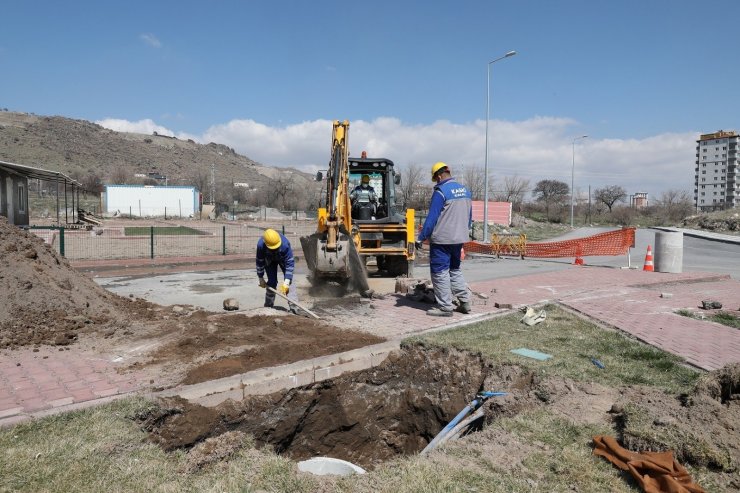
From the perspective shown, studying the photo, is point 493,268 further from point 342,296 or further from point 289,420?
point 289,420

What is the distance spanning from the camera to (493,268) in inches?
619

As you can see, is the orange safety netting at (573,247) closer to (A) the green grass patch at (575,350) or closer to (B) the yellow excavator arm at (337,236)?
(B) the yellow excavator arm at (337,236)

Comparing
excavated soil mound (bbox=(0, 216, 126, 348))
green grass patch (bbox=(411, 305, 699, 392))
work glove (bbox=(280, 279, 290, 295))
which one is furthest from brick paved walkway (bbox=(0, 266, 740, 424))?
work glove (bbox=(280, 279, 290, 295))

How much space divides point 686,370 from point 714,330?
2298mm

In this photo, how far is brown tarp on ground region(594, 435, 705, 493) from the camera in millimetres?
2750


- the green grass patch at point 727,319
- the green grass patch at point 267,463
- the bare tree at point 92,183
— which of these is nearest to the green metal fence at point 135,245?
the green grass patch at point 267,463

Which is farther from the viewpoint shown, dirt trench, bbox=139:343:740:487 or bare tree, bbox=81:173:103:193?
bare tree, bbox=81:173:103:193

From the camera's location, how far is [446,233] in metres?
7.24

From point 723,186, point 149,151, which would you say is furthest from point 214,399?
point 723,186

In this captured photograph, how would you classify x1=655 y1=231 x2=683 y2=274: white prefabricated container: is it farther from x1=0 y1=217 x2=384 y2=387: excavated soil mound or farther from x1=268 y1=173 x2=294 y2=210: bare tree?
x1=268 y1=173 x2=294 y2=210: bare tree

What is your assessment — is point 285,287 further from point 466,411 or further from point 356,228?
point 466,411

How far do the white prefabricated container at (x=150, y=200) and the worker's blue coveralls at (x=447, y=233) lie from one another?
165 ft

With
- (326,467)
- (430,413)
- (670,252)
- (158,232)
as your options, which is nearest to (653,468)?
(326,467)

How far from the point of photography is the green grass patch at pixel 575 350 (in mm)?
4688
